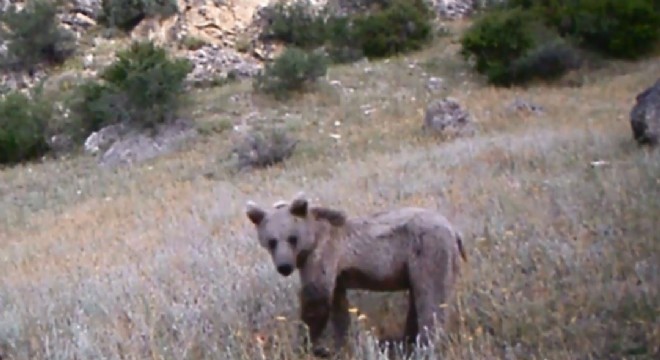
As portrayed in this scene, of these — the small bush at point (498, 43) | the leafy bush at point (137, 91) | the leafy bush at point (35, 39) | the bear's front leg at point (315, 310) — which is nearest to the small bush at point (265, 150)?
the leafy bush at point (137, 91)

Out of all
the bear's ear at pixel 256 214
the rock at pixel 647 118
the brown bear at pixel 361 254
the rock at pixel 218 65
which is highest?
the bear's ear at pixel 256 214

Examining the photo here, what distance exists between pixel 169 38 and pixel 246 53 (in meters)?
2.07

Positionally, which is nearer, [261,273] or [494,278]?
[494,278]

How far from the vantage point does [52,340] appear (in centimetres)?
461

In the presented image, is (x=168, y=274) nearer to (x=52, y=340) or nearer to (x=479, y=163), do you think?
(x=52, y=340)

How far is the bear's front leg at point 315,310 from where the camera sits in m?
3.85

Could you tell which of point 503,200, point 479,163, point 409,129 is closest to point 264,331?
point 503,200

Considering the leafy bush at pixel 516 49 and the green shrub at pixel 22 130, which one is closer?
the green shrub at pixel 22 130

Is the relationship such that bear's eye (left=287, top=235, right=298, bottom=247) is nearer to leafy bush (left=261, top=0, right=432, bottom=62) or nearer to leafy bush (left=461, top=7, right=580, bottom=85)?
leafy bush (left=461, top=7, right=580, bottom=85)

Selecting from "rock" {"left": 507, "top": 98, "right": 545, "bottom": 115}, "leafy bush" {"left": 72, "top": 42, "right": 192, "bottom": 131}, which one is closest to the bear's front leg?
"rock" {"left": 507, "top": 98, "right": 545, "bottom": 115}

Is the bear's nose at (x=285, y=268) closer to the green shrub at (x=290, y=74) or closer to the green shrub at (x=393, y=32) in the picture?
the green shrub at (x=290, y=74)

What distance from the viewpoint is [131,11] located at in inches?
923

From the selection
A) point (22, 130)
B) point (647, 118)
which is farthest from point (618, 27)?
point (22, 130)

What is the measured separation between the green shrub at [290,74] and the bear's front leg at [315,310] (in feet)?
47.6
